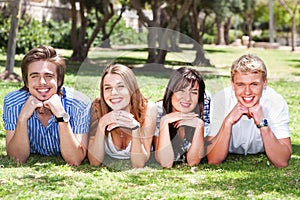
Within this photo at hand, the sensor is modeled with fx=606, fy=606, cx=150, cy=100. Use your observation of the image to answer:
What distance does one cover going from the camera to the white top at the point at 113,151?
18.1 feet

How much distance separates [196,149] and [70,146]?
1.16 metres

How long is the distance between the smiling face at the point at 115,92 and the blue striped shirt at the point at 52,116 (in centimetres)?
30

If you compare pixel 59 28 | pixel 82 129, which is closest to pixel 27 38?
pixel 59 28

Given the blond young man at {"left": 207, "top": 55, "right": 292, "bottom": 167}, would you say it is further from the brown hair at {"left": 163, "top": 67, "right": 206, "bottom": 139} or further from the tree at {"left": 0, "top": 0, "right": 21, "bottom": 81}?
the tree at {"left": 0, "top": 0, "right": 21, "bottom": 81}

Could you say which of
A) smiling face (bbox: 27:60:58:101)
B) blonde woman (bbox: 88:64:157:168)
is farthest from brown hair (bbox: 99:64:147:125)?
smiling face (bbox: 27:60:58:101)

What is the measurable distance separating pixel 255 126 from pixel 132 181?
4.75ft

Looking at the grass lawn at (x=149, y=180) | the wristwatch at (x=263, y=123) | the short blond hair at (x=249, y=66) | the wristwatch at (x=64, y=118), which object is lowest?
the grass lawn at (x=149, y=180)

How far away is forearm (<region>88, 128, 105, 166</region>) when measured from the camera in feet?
17.6

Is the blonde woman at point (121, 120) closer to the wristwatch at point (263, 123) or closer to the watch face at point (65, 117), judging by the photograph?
the watch face at point (65, 117)

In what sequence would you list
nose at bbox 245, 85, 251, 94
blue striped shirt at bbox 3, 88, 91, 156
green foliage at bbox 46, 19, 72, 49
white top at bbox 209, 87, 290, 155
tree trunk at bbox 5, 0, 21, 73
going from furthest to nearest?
green foliage at bbox 46, 19, 72, 49 → tree trunk at bbox 5, 0, 21, 73 → white top at bbox 209, 87, 290, 155 → blue striped shirt at bbox 3, 88, 91, 156 → nose at bbox 245, 85, 251, 94

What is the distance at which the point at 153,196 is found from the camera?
4.49 meters

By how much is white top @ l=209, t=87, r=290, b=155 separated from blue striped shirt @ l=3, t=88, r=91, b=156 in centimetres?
122

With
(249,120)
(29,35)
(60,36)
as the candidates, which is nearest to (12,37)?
(249,120)

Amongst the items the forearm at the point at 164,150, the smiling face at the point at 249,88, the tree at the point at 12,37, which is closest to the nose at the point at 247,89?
the smiling face at the point at 249,88
